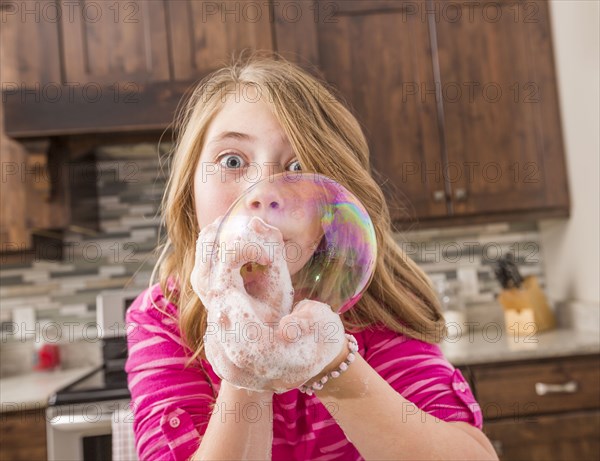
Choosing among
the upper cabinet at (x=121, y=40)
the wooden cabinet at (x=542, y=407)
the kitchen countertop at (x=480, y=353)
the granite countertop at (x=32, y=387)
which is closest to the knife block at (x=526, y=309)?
the kitchen countertop at (x=480, y=353)

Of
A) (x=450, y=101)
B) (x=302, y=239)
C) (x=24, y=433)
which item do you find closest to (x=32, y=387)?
(x=24, y=433)

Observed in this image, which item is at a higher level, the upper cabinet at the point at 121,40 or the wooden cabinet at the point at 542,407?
the upper cabinet at the point at 121,40

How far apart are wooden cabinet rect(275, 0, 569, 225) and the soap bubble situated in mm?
1441

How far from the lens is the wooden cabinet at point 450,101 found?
6.57 ft

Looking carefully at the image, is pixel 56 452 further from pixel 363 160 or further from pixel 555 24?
pixel 555 24

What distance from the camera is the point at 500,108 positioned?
80.1 inches

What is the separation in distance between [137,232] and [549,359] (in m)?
1.50

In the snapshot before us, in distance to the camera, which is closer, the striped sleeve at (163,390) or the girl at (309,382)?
the girl at (309,382)

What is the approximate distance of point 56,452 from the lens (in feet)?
4.75

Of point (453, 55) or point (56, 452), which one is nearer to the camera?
point (56, 452)

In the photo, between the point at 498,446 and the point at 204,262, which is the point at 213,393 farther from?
the point at 498,446

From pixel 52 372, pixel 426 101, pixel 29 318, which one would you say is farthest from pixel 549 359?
pixel 29 318

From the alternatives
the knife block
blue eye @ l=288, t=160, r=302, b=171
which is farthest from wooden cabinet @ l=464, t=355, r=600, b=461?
blue eye @ l=288, t=160, r=302, b=171

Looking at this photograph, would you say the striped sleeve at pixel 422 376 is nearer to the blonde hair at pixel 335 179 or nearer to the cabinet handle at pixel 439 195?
the blonde hair at pixel 335 179
